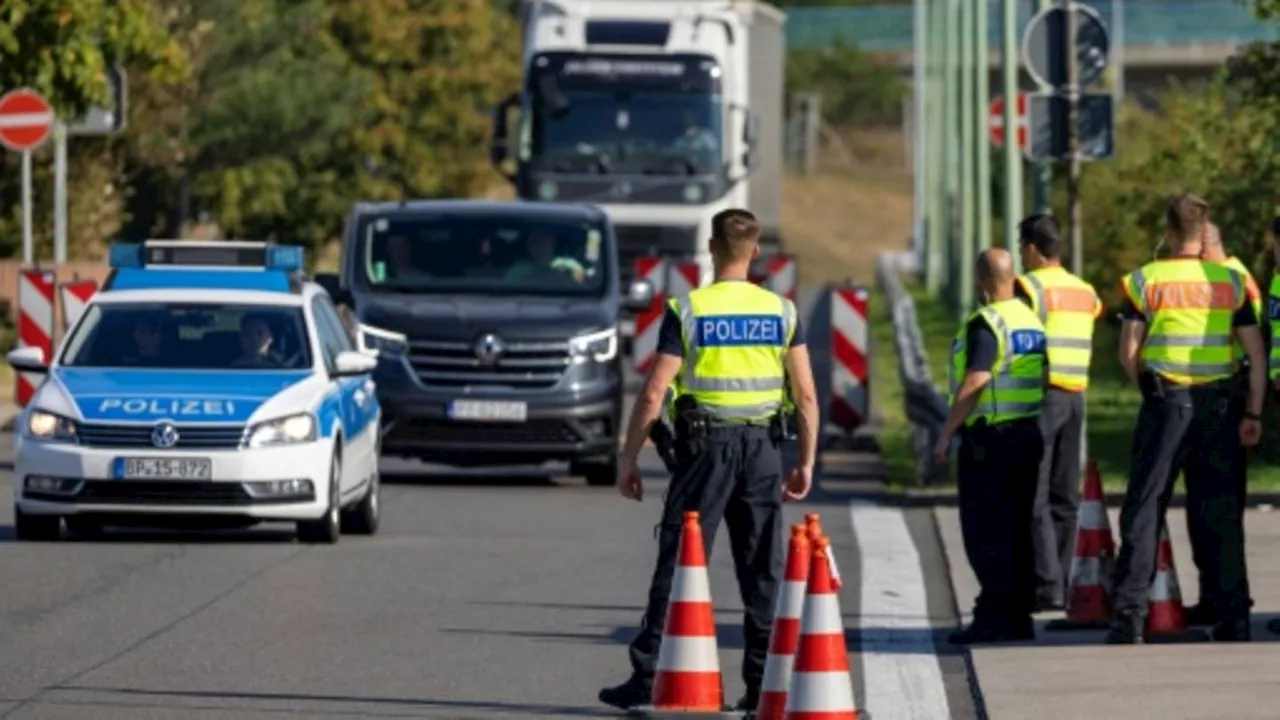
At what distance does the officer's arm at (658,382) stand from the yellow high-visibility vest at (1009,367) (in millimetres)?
3101

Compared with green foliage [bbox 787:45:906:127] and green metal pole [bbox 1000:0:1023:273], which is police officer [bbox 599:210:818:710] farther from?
green foliage [bbox 787:45:906:127]

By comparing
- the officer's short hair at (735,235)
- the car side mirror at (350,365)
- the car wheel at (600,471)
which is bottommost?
the car wheel at (600,471)

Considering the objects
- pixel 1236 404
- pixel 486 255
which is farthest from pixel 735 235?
pixel 486 255

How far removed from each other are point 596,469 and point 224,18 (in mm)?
28580

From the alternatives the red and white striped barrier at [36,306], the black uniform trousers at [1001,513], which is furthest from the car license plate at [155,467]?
the red and white striped barrier at [36,306]

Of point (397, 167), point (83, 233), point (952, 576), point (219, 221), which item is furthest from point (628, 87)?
point (397, 167)

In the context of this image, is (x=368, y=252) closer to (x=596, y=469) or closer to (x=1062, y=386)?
(x=596, y=469)

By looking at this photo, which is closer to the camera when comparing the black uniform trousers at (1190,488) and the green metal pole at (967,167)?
the black uniform trousers at (1190,488)

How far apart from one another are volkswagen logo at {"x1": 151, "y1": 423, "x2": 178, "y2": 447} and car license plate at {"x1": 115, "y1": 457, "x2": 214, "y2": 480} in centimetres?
8

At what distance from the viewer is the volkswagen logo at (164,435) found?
18625 millimetres

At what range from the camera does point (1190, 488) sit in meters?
14.3

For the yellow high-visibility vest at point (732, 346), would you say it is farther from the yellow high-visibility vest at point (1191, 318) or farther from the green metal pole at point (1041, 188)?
the green metal pole at point (1041, 188)

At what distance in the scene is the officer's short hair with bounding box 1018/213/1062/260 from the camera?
16109 mm

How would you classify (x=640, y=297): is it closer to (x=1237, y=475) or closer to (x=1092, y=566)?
(x=1092, y=566)
